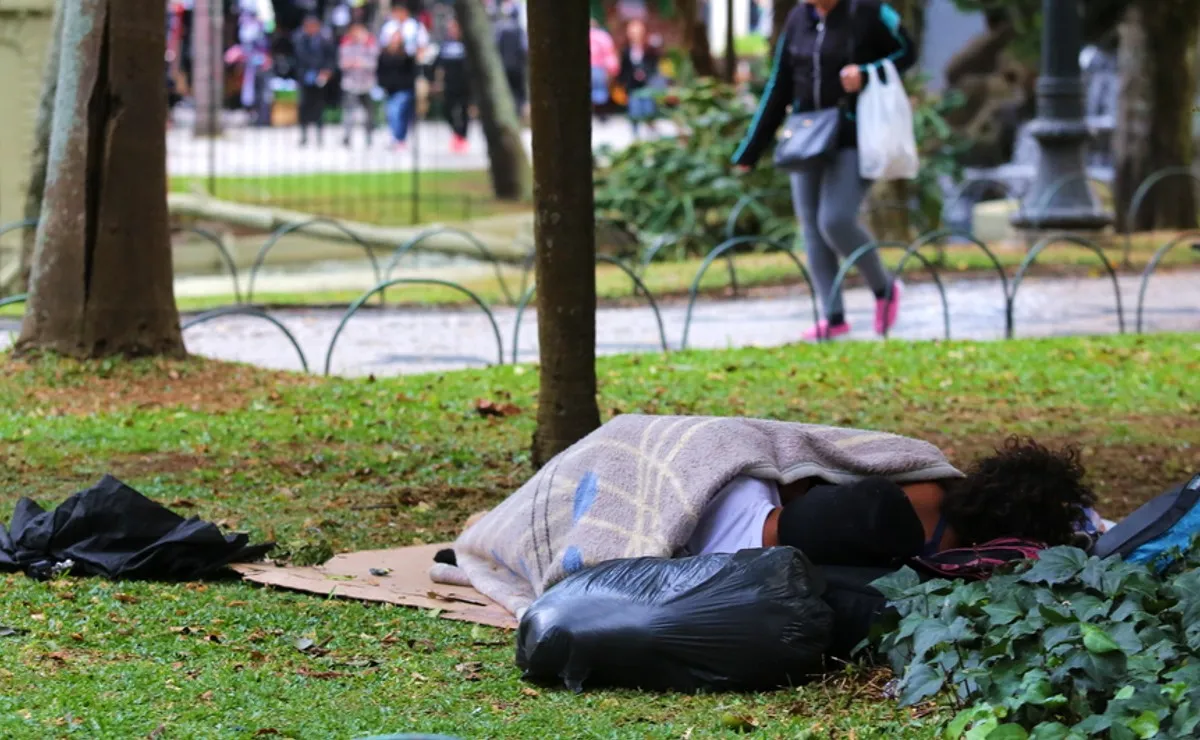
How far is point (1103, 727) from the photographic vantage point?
343cm

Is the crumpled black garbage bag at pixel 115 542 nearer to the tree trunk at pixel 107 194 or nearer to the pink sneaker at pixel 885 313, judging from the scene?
the tree trunk at pixel 107 194

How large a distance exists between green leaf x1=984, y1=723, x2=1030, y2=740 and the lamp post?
1202 centimetres

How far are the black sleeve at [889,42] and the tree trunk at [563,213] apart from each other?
380 centimetres

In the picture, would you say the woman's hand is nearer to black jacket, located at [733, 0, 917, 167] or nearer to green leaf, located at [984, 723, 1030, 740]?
black jacket, located at [733, 0, 917, 167]

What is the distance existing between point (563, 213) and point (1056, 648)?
3.02 meters

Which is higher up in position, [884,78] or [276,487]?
[884,78]

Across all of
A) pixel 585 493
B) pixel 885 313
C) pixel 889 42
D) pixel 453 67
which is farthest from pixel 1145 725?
pixel 453 67

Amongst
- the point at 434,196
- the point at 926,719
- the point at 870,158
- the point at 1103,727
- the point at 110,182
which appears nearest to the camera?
the point at 1103,727

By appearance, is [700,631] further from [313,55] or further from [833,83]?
[313,55]

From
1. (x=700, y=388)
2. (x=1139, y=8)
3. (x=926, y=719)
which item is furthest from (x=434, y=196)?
(x=926, y=719)

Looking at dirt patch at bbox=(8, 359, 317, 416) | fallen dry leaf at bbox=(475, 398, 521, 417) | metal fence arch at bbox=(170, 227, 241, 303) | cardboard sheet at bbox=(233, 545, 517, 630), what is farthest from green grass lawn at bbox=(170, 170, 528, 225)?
cardboard sheet at bbox=(233, 545, 517, 630)

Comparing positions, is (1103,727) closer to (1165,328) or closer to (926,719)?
(926,719)

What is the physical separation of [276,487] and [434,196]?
16670 mm

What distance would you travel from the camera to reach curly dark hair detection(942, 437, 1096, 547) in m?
4.53
